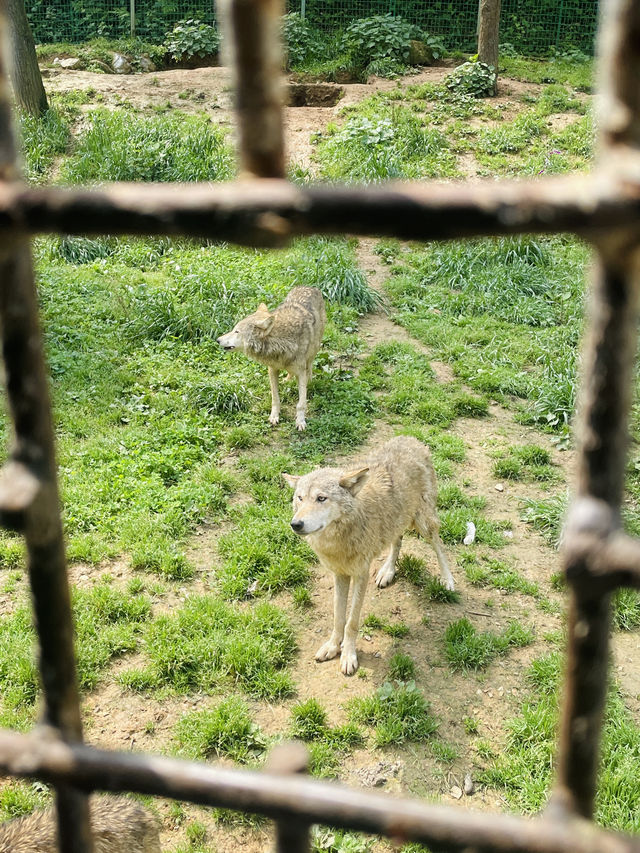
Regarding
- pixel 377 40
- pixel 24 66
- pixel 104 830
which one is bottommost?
pixel 104 830

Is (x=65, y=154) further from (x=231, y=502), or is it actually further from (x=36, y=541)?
(x=36, y=541)

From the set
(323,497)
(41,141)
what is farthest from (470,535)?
(41,141)

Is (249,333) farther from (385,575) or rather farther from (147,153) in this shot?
(147,153)

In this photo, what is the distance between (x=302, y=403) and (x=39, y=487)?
7208 millimetres

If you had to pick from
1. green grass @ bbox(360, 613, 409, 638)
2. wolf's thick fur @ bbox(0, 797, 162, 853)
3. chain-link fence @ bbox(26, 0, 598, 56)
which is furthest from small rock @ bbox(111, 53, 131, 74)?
wolf's thick fur @ bbox(0, 797, 162, 853)

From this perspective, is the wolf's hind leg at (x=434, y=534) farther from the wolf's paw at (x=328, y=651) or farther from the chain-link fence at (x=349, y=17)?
the chain-link fence at (x=349, y=17)

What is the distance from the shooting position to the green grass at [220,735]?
16.2 ft

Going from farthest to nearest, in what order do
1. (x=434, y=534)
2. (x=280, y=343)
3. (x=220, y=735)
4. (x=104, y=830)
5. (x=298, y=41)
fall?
(x=298, y=41) → (x=280, y=343) → (x=434, y=534) → (x=220, y=735) → (x=104, y=830)

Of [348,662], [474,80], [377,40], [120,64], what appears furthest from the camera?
[377,40]

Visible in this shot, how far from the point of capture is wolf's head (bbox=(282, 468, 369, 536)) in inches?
209

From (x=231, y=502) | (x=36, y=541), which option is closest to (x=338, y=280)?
(x=231, y=502)

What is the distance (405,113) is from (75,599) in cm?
1297

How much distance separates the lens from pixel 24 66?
14523 millimetres

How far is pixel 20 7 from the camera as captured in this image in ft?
46.3
